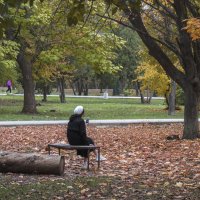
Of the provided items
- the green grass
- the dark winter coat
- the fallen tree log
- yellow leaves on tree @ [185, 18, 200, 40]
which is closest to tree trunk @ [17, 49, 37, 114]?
the green grass

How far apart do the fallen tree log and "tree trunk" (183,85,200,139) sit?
22.5 ft

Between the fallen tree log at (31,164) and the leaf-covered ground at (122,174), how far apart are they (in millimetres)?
116

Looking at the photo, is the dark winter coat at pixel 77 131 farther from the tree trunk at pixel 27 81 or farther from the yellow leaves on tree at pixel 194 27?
the tree trunk at pixel 27 81

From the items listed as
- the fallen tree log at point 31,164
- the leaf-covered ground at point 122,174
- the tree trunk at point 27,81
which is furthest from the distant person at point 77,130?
the tree trunk at point 27,81

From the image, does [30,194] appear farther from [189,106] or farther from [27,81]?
[27,81]

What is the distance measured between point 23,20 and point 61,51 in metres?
3.13

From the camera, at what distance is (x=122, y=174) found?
9.86 m

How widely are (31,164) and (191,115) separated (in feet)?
23.9

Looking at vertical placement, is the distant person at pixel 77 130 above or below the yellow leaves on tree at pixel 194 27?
below

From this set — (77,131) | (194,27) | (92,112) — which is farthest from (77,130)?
(92,112)

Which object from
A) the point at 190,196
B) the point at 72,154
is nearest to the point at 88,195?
the point at 190,196

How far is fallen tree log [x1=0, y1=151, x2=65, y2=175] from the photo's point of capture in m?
9.45

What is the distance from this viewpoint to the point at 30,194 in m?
7.78

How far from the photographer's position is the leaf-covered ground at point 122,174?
25.8ft
